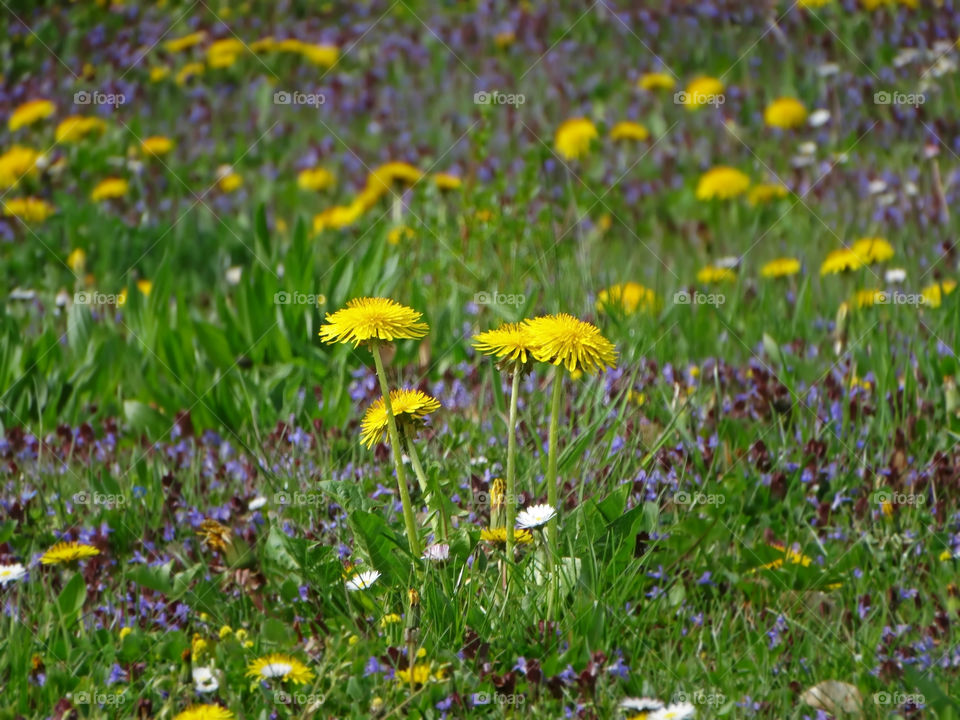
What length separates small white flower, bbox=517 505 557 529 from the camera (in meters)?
2.22

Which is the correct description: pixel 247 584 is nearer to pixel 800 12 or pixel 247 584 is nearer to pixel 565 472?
pixel 565 472

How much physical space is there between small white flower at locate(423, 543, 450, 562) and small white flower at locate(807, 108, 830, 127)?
14.0 feet

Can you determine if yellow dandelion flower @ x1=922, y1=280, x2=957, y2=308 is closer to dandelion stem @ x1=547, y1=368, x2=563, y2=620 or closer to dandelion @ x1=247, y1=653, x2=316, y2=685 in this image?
dandelion stem @ x1=547, y1=368, x2=563, y2=620

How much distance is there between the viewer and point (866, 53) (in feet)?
21.0

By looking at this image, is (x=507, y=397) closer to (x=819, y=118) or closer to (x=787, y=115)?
(x=787, y=115)

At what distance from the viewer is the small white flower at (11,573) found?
248cm

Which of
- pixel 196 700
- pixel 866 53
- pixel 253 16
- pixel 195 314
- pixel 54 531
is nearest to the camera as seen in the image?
pixel 196 700

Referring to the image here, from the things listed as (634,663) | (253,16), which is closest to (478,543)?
(634,663)

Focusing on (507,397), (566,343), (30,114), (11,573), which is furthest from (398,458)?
(30,114)

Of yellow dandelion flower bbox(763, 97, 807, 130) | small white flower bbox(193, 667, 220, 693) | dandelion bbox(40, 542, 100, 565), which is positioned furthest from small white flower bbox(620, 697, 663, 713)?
yellow dandelion flower bbox(763, 97, 807, 130)

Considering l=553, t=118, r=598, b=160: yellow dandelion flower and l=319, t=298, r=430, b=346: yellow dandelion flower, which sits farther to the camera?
l=553, t=118, r=598, b=160: yellow dandelion flower

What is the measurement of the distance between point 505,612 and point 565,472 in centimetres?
54

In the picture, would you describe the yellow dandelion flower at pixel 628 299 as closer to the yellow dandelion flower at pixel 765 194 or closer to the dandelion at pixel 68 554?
the yellow dandelion flower at pixel 765 194

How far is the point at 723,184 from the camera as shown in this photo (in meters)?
5.10
